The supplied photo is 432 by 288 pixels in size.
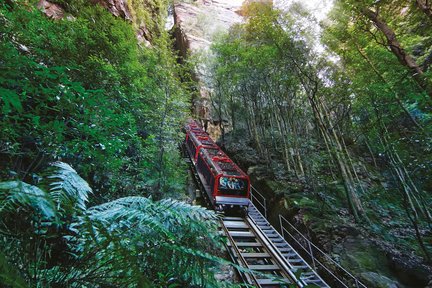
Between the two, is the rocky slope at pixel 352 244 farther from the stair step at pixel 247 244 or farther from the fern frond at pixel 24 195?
the fern frond at pixel 24 195

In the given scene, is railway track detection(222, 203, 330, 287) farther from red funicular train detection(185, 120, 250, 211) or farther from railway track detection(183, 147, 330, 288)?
red funicular train detection(185, 120, 250, 211)

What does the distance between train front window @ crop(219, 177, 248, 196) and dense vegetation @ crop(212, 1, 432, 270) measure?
202cm

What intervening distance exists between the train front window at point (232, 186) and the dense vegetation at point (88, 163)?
221cm

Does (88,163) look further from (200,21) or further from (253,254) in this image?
(200,21)

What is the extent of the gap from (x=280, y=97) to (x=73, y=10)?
36.0 feet

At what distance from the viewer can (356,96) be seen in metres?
10.2

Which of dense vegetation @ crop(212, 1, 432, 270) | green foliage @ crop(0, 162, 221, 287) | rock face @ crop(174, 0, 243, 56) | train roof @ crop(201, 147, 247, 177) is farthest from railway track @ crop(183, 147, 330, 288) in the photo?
rock face @ crop(174, 0, 243, 56)

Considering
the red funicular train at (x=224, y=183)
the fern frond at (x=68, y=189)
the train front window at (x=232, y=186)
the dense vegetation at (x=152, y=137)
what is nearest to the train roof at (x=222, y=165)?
the red funicular train at (x=224, y=183)

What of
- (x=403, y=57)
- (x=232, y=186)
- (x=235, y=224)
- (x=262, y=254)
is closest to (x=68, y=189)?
(x=262, y=254)

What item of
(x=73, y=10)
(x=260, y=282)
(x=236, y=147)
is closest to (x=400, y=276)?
(x=260, y=282)

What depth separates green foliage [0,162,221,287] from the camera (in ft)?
3.96

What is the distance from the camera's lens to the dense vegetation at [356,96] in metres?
6.59

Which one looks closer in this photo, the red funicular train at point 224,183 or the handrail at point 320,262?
the handrail at point 320,262

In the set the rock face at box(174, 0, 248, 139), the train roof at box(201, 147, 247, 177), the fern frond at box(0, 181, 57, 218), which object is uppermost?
the rock face at box(174, 0, 248, 139)
